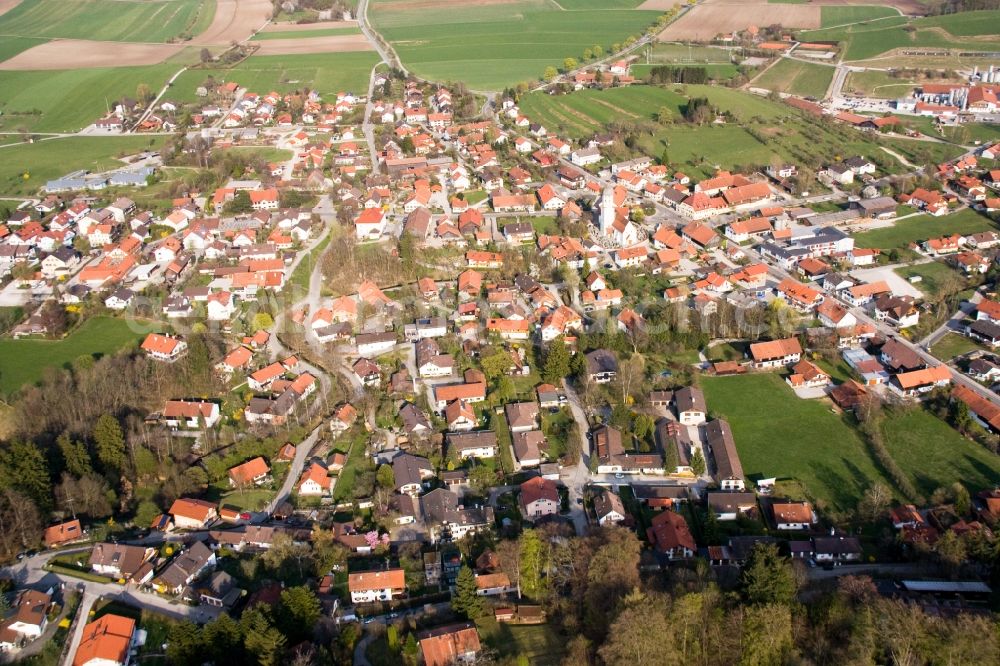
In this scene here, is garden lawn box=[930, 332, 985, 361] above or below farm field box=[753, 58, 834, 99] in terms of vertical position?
below

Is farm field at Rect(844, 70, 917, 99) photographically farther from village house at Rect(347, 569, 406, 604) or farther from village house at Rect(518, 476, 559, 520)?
village house at Rect(347, 569, 406, 604)

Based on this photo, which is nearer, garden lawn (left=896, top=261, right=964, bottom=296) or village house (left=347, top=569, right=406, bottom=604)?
village house (left=347, top=569, right=406, bottom=604)

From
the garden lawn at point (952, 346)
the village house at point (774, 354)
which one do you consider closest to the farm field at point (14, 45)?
the village house at point (774, 354)

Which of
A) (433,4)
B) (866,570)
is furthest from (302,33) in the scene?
(866,570)

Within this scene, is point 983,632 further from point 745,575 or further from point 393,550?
point 393,550

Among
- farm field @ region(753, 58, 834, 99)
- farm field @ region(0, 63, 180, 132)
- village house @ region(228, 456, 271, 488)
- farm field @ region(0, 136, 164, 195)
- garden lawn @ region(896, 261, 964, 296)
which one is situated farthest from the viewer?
farm field @ region(753, 58, 834, 99)

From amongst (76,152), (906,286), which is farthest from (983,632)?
(76,152)

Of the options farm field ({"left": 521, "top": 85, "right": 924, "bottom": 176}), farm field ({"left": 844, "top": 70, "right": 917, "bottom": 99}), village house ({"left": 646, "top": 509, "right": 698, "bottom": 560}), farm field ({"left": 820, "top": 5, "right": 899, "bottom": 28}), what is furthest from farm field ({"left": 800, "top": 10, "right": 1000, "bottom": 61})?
village house ({"left": 646, "top": 509, "right": 698, "bottom": 560})
